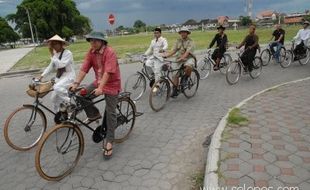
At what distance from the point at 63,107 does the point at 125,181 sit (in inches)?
55.1

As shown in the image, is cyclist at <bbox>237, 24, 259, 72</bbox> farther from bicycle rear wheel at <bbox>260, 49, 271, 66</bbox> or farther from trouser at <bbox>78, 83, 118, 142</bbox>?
trouser at <bbox>78, 83, 118, 142</bbox>

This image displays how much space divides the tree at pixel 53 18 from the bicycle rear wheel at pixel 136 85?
170ft

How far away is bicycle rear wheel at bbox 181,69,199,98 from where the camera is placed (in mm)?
7654

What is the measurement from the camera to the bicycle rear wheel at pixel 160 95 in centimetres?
665

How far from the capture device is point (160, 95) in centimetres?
693

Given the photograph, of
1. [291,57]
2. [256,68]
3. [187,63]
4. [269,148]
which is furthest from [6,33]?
[269,148]

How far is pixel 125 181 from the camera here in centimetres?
394

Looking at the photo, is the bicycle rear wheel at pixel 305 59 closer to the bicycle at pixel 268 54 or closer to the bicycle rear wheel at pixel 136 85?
the bicycle at pixel 268 54

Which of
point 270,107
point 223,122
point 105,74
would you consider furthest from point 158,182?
point 270,107

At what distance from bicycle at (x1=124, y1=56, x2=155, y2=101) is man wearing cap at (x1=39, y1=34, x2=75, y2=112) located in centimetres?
251

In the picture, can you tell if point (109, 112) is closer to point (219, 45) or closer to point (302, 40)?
point (219, 45)

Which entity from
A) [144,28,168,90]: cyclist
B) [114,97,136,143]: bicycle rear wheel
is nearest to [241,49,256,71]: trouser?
[144,28,168,90]: cyclist

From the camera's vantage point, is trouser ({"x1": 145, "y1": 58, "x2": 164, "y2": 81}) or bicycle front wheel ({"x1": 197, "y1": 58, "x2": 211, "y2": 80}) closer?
trouser ({"x1": 145, "y1": 58, "x2": 164, "y2": 81})

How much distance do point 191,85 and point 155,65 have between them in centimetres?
108
